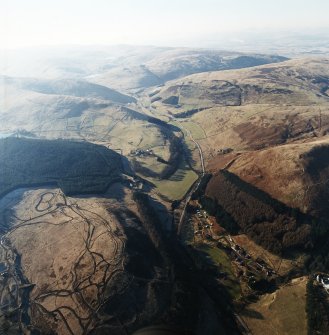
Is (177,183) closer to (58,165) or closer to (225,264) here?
(58,165)

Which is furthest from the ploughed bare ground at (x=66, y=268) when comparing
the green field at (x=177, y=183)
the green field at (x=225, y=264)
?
the green field at (x=177, y=183)

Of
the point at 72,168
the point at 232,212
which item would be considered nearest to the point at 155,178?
the point at 72,168

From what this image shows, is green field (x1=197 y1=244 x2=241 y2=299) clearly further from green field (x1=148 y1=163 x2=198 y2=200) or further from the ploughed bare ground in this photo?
green field (x1=148 y1=163 x2=198 y2=200)

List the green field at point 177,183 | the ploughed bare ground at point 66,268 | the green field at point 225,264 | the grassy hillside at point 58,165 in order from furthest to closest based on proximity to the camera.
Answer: the grassy hillside at point 58,165
the green field at point 177,183
the green field at point 225,264
the ploughed bare ground at point 66,268

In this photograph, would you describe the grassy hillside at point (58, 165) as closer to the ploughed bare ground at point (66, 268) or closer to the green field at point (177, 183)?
the ploughed bare ground at point (66, 268)

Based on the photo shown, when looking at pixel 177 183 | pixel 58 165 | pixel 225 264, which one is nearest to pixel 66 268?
pixel 225 264

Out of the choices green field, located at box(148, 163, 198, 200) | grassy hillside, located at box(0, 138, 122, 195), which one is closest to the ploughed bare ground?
grassy hillside, located at box(0, 138, 122, 195)
